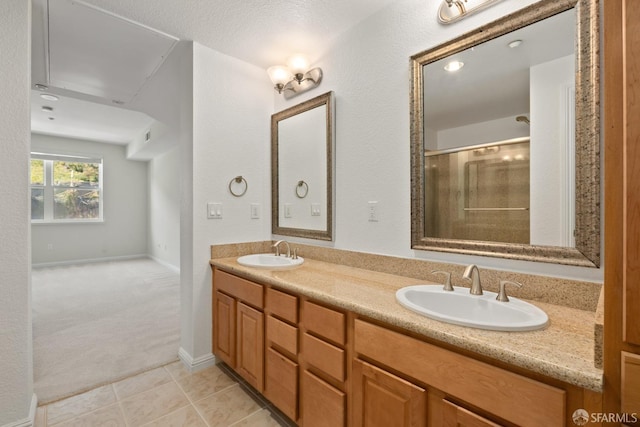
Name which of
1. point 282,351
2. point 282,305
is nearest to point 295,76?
point 282,305

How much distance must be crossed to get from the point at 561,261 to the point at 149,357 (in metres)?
2.81

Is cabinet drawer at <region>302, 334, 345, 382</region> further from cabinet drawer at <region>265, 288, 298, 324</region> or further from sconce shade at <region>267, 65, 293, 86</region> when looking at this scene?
sconce shade at <region>267, 65, 293, 86</region>

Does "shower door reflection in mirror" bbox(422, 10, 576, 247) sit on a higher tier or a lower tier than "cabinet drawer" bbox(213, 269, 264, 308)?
higher

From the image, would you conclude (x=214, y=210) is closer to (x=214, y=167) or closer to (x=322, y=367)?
(x=214, y=167)

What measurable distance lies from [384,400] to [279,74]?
89.0 inches

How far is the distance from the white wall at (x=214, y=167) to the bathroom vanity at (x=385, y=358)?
0.39 metres

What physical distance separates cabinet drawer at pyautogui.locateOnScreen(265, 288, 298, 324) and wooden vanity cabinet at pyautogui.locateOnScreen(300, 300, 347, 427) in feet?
0.18

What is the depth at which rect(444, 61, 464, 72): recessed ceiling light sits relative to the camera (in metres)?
1.48

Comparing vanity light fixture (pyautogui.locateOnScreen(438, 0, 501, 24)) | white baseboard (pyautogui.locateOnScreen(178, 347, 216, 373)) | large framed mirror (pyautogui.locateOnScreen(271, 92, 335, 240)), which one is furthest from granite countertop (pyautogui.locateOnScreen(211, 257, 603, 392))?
vanity light fixture (pyautogui.locateOnScreen(438, 0, 501, 24))

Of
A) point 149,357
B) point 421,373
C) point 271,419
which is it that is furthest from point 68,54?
point 421,373

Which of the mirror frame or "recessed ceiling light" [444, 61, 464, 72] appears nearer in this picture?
the mirror frame

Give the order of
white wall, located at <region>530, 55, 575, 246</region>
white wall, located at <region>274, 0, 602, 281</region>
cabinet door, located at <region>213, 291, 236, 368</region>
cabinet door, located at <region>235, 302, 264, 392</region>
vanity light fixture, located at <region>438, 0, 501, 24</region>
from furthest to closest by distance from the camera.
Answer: cabinet door, located at <region>213, 291, 236, 368</region> < cabinet door, located at <region>235, 302, 264, 392</region> < white wall, located at <region>274, 0, 602, 281</region> < vanity light fixture, located at <region>438, 0, 501, 24</region> < white wall, located at <region>530, 55, 575, 246</region>

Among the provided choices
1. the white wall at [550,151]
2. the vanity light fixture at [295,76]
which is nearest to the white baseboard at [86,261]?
the vanity light fixture at [295,76]

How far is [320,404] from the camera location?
1.36m
